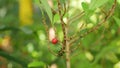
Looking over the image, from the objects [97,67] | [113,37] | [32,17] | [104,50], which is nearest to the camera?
[104,50]

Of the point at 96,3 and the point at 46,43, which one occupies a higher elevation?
the point at 46,43

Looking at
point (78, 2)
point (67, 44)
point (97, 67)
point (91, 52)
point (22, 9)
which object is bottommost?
point (67, 44)

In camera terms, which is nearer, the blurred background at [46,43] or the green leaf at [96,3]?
the green leaf at [96,3]

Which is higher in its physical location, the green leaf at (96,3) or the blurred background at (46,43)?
the blurred background at (46,43)

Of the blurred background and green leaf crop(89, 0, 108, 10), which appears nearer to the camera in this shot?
green leaf crop(89, 0, 108, 10)

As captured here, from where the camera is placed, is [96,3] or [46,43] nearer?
[96,3]

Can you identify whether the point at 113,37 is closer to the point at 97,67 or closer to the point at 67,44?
the point at 97,67

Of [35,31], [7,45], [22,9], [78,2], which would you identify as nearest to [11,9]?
[22,9]

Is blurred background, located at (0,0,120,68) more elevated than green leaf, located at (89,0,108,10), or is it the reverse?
blurred background, located at (0,0,120,68)
